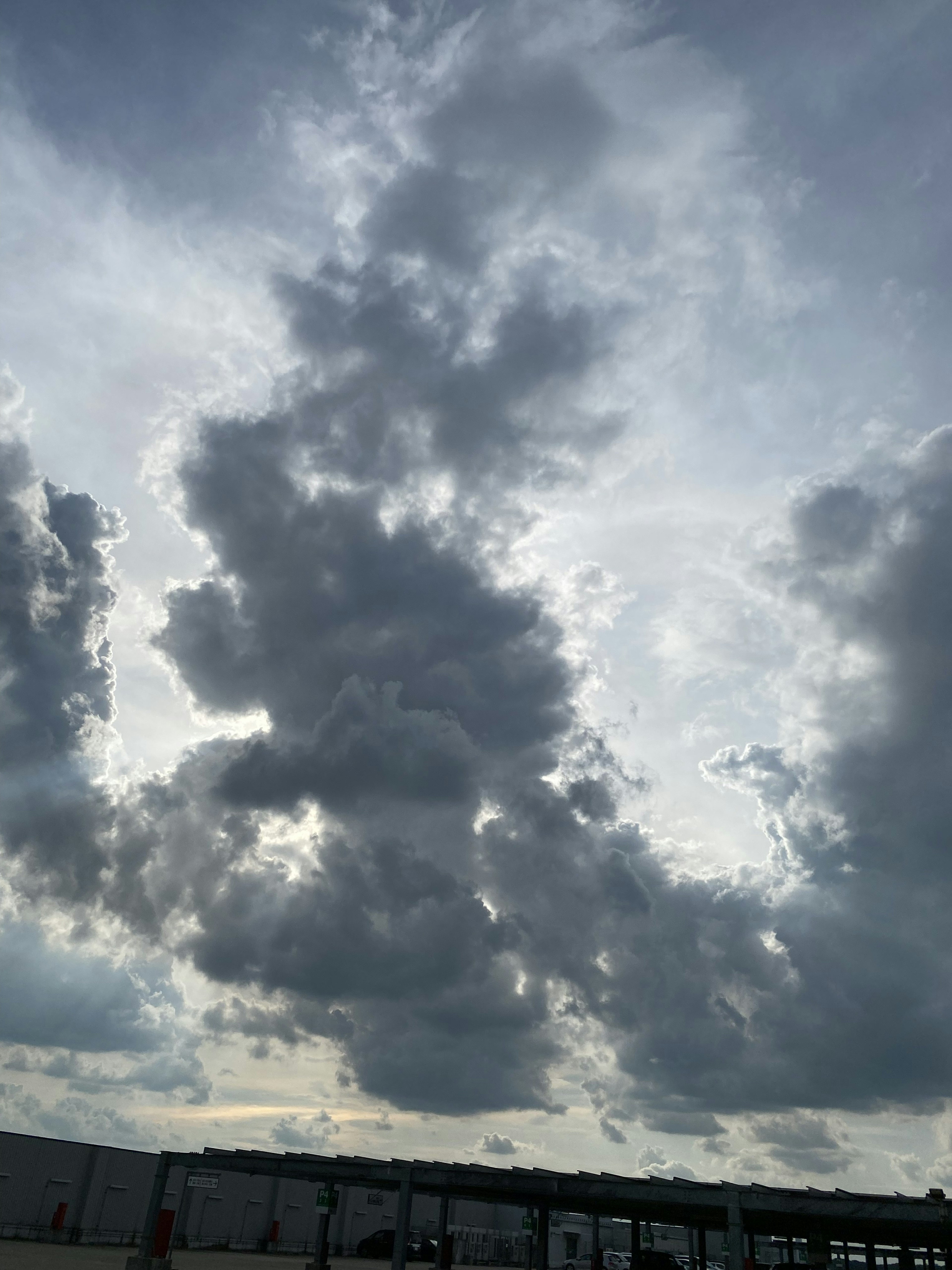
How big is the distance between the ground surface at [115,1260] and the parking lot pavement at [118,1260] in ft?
0.25

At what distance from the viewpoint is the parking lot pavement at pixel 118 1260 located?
148 ft

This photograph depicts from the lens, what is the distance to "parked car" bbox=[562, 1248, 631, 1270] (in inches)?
2901

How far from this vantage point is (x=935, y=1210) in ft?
94.8

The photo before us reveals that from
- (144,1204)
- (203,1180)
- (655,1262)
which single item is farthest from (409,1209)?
(144,1204)

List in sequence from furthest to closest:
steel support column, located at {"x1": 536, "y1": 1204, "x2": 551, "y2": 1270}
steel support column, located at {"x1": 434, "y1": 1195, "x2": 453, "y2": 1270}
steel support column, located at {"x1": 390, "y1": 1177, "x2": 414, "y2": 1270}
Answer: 1. steel support column, located at {"x1": 434, "y1": 1195, "x2": 453, "y2": 1270}
2. steel support column, located at {"x1": 536, "y1": 1204, "x2": 551, "y2": 1270}
3. steel support column, located at {"x1": 390, "y1": 1177, "x2": 414, "y2": 1270}

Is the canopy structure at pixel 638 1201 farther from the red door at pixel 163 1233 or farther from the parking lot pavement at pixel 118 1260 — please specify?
the parking lot pavement at pixel 118 1260

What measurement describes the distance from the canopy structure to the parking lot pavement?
5.44m

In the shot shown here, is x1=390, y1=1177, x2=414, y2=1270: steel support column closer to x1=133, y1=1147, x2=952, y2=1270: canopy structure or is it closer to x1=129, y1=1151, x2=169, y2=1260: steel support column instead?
x1=133, y1=1147, x2=952, y2=1270: canopy structure

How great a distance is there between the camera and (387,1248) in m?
84.0

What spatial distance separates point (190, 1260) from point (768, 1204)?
42892 mm

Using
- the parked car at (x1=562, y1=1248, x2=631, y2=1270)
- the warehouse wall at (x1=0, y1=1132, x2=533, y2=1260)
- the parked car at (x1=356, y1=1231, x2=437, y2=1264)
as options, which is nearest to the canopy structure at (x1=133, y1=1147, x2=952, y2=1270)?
the warehouse wall at (x1=0, y1=1132, x2=533, y2=1260)

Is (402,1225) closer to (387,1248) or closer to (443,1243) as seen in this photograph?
(443,1243)

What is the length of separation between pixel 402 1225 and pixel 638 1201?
34.8ft

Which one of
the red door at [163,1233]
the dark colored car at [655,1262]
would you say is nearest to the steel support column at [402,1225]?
the red door at [163,1233]
